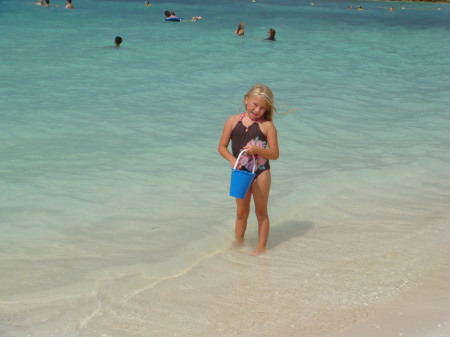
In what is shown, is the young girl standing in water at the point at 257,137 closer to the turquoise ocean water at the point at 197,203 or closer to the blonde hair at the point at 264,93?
the blonde hair at the point at 264,93

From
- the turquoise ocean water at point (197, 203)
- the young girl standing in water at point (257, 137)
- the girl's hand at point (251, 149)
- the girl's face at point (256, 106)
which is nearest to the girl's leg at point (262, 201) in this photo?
the young girl standing in water at point (257, 137)

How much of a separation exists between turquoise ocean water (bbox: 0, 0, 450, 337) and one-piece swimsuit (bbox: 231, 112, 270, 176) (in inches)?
27.0

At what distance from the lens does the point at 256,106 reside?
410cm

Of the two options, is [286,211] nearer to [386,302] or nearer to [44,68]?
[386,302]

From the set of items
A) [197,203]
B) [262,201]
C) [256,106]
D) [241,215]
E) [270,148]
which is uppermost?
[256,106]

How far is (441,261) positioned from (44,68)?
1156cm

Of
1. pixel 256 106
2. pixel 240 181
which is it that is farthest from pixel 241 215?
pixel 256 106

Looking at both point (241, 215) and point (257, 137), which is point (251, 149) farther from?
point (241, 215)

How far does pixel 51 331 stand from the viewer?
3209mm

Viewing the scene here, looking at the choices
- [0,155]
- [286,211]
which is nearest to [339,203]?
[286,211]

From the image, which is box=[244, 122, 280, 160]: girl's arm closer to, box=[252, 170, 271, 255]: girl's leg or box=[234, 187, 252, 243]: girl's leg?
box=[252, 170, 271, 255]: girl's leg

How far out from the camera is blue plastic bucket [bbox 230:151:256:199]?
160 inches

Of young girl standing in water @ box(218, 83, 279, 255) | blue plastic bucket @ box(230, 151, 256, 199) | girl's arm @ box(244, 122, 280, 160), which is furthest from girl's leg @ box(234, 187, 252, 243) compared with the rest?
girl's arm @ box(244, 122, 280, 160)

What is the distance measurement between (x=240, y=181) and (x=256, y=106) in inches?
21.6
